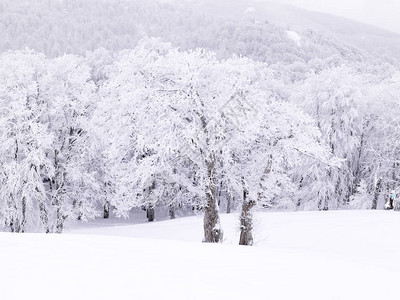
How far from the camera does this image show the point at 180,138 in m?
14.6

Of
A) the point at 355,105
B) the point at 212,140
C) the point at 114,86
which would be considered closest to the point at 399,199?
the point at 355,105

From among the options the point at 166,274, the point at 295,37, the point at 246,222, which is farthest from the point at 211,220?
the point at 295,37

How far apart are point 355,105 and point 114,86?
2608 cm

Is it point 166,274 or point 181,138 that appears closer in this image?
point 166,274

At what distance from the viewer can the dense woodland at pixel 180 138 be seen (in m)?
15.1

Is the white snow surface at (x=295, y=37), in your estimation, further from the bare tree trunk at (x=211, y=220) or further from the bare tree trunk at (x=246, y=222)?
the bare tree trunk at (x=211, y=220)

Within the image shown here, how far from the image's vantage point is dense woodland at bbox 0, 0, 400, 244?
15.1m

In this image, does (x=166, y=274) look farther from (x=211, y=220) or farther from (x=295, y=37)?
(x=295, y=37)

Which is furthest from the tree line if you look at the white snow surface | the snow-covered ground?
the white snow surface

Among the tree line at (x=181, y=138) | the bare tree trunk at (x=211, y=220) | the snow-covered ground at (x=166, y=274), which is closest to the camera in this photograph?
the snow-covered ground at (x=166, y=274)

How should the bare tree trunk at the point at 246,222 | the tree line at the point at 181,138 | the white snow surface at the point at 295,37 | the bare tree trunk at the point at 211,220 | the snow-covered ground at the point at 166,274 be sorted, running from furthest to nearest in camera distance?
the white snow surface at the point at 295,37, the bare tree trunk at the point at 246,222, the bare tree trunk at the point at 211,220, the tree line at the point at 181,138, the snow-covered ground at the point at 166,274

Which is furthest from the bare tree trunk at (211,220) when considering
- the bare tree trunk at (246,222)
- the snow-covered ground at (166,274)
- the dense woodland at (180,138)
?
the snow-covered ground at (166,274)

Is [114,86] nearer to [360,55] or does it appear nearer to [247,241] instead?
[247,241]

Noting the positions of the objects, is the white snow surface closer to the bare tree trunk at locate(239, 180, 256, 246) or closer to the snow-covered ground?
the bare tree trunk at locate(239, 180, 256, 246)
